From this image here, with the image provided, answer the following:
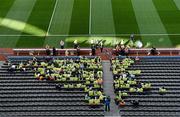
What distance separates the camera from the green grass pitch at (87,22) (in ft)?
152

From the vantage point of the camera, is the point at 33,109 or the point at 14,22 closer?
the point at 33,109

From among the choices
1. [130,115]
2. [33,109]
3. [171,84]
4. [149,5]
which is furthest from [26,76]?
[149,5]

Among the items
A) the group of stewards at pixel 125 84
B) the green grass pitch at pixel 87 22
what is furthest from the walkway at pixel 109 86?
the green grass pitch at pixel 87 22

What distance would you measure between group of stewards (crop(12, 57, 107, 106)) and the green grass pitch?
567 centimetres

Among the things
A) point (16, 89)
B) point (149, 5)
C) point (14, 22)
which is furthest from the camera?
point (149, 5)

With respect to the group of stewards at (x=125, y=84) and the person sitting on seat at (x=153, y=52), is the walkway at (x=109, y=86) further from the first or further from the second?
the person sitting on seat at (x=153, y=52)

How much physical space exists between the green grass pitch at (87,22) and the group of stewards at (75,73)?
18.6ft

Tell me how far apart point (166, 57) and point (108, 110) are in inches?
400

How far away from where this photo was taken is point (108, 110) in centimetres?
3419

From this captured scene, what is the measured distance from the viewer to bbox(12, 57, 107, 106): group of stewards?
35.6 meters

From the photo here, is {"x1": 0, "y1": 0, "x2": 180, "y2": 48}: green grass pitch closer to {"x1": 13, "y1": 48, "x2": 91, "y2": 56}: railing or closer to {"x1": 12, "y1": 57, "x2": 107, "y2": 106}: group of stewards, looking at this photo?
{"x1": 13, "y1": 48, "x2": 91, "y2": 56}: railing

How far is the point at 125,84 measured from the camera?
119ft

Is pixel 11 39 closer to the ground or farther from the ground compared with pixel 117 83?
farther from the ground

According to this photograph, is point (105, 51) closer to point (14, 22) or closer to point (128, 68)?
point (128, 68)
